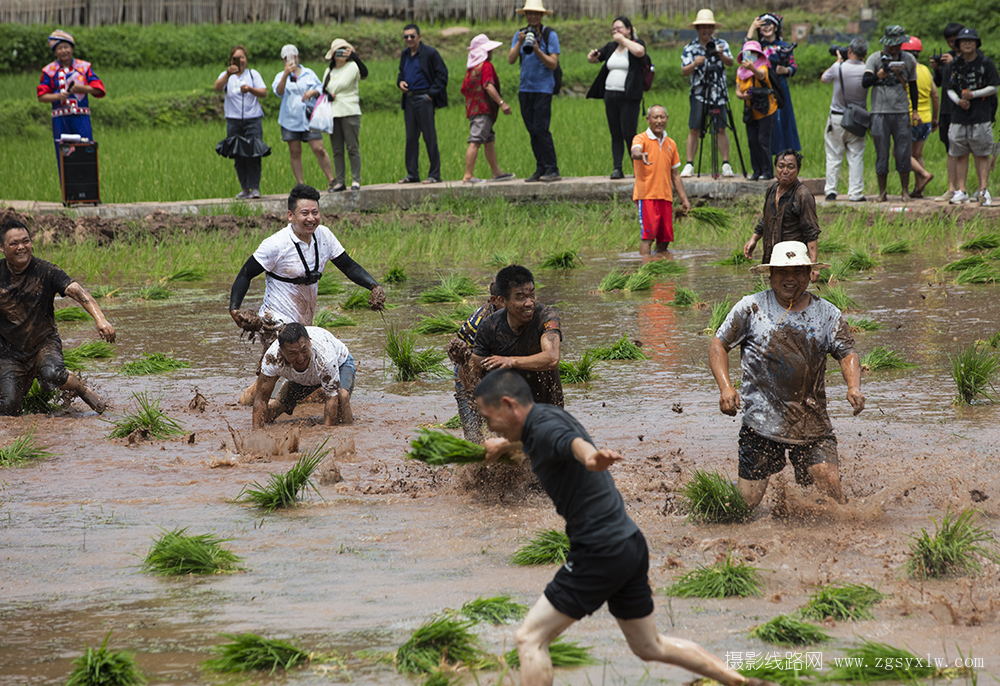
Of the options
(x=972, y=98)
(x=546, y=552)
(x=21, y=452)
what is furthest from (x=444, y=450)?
(x=972, y=98)

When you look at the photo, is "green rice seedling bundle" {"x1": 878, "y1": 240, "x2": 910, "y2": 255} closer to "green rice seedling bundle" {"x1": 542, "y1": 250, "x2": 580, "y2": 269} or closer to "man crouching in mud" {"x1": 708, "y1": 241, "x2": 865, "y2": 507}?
"green rice seedling bundle" {"x1": 542, "y1": 250, "x2": 580, "y2": 269}

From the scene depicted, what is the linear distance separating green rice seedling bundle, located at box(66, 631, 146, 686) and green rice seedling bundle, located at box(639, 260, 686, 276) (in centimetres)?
880

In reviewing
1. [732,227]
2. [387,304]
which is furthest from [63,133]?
[732,227]

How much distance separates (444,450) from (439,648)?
0.99 meters

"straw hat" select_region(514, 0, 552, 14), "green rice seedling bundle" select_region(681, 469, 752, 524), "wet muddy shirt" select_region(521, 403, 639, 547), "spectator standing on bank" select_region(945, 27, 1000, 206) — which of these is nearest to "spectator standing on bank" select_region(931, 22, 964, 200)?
"spectator standing on bank" select_region(945, 27, 1000, 206)

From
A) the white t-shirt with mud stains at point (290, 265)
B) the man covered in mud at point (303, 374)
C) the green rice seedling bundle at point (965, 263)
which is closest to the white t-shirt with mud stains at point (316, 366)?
the man covered in mud at point (303, 374)

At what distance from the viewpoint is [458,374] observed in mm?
6617

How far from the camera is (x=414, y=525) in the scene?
18.6 feet

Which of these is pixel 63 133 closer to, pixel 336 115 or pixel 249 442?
pixel 336 115

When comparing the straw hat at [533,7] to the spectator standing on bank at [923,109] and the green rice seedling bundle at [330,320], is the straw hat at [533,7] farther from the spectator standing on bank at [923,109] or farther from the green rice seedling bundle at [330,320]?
the green rice seedling bundle at [330,320]

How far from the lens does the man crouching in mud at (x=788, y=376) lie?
17.8ft

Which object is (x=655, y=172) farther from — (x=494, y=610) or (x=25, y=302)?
(x=494, y=610)

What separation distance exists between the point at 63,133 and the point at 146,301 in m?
4.35

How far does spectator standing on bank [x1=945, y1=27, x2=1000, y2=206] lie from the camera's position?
513 inches
